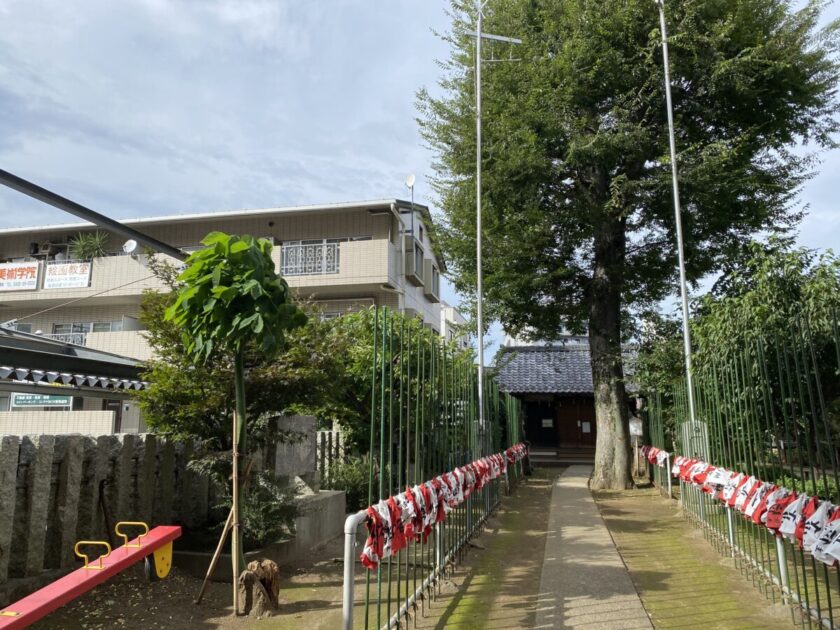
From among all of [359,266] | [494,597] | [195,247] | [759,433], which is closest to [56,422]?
[195,247]

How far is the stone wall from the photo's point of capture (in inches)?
198

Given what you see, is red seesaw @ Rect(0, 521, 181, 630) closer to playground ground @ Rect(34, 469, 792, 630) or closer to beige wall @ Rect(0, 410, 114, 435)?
playground ground @ Rect(34, 469, 792, 630)

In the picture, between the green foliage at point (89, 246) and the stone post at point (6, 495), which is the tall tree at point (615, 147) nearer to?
the stone post at point (6, 495)

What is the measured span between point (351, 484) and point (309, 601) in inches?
172

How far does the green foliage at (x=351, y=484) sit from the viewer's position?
9984 millimetres

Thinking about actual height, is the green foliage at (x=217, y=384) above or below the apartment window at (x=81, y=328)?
below

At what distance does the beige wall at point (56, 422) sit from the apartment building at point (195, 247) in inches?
40.7

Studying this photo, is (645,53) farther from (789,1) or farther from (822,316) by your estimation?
(822,316)

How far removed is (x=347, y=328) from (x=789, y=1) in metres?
11.6

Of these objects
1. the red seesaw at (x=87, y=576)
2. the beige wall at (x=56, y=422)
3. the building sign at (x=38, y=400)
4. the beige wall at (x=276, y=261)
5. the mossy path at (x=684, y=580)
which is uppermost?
the beige wall at (x=276, y=261)

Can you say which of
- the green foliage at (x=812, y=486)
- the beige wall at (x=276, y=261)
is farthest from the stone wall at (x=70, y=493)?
the beige wall at (x=276, y=261)

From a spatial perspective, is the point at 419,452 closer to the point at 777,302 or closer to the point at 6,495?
the point at 6,495

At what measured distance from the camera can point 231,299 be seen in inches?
200

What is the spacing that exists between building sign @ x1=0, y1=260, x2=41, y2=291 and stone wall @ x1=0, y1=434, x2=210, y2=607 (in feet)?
57.2
